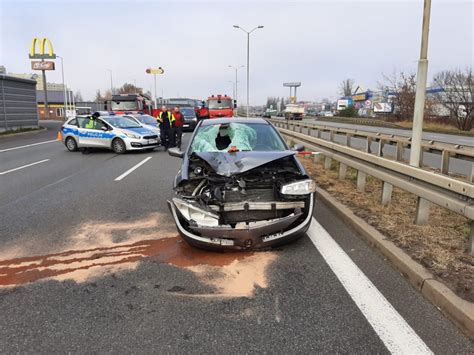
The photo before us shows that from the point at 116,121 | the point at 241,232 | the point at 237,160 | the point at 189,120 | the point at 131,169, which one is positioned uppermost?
the point at 116,121

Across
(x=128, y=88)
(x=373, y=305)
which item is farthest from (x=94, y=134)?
(x=128, y=88)

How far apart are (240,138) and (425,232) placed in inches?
116

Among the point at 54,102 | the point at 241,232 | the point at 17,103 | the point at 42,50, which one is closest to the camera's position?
the point at 241,232

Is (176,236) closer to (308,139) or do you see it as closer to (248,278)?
(248,278)

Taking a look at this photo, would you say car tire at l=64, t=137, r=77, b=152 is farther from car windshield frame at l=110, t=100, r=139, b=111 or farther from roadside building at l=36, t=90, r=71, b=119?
roadside building at l=36, t=90, r=71, b=119

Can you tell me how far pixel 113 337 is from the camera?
2910mm

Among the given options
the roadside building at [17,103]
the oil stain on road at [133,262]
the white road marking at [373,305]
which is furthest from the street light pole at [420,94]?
the roadside building at [17,103]

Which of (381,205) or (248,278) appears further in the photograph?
(381,205)

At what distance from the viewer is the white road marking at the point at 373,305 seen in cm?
277

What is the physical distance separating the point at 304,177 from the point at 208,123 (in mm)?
2675

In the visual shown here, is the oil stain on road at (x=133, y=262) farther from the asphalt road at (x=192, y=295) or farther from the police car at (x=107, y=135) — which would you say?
the police car at (x=107, y=135)

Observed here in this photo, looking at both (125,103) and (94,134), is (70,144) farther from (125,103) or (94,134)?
(125,103)

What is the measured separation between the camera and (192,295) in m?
3.57

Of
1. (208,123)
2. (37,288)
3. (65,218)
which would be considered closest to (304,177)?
(208,123)
